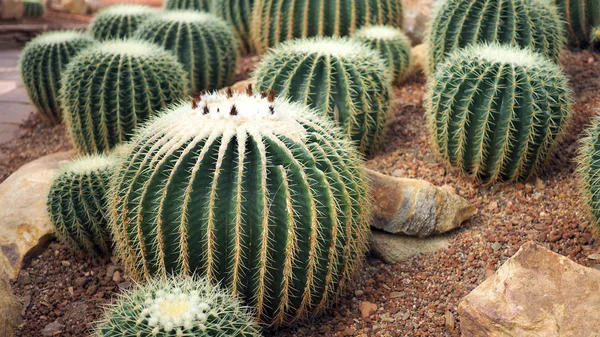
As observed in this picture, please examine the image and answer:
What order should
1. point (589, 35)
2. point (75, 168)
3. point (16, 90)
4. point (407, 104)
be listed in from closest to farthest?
1. point (75, 168)
2. point (407, 104)
3. point (589, 35)
4. point (16, 90)

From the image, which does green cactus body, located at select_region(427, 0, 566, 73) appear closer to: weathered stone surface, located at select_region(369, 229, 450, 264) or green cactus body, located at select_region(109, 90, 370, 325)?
weathered stone surface, located at select_region(369, 229, 450, 264)

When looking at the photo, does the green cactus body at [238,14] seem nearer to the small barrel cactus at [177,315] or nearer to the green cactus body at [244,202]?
the green cactus body at [244,202]

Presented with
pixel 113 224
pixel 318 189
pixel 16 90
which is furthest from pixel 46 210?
pixel 16 90

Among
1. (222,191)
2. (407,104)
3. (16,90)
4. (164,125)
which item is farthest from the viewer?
(16,90)

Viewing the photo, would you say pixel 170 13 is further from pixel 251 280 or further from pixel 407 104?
pixel 251 280

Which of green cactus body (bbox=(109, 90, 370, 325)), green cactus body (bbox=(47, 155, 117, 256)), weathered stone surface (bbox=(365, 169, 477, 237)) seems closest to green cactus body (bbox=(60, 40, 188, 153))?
green cactus body (bbox=(47, 155, 117, 256))

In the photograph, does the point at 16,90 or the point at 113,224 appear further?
the point at 16,90
